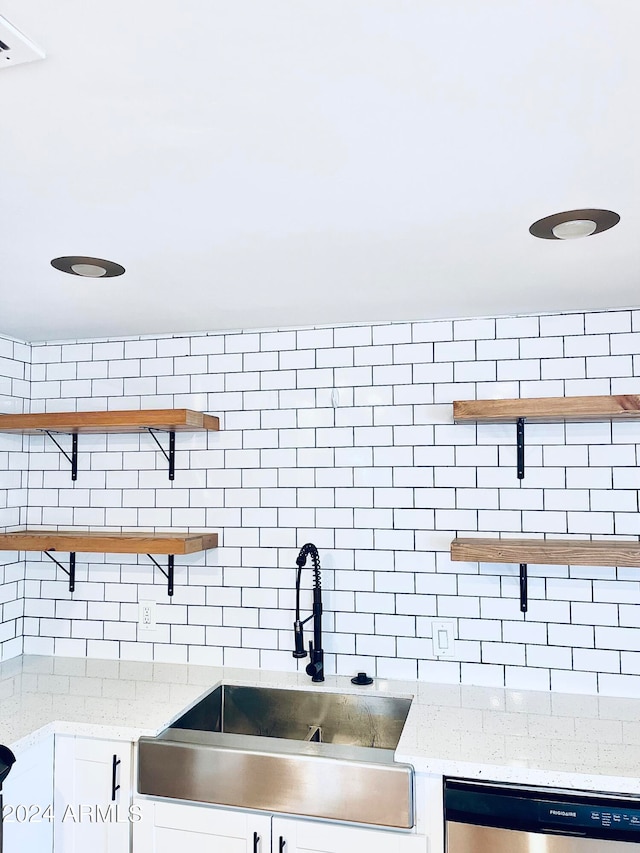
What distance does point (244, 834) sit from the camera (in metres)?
1.94

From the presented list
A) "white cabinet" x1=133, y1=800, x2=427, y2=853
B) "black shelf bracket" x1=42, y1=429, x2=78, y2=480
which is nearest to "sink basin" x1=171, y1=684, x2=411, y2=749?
"white cabinet" x1=133, y1=800, x2=427, y2=853

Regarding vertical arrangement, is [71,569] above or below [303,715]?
above

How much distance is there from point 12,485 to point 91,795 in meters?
1.35

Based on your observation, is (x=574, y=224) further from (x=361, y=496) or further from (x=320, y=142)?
(x=361, y=496)

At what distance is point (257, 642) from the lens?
266cm

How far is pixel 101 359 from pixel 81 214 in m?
1.46

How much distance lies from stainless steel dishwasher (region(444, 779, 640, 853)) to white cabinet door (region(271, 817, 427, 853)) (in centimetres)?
12

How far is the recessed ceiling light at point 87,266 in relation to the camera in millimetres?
1867

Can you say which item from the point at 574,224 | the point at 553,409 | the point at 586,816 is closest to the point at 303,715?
the point at 586,816

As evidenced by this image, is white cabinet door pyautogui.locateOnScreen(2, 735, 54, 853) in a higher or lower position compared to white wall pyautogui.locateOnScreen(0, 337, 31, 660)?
lower

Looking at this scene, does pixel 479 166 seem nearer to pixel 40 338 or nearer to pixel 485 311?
pixel 485 311

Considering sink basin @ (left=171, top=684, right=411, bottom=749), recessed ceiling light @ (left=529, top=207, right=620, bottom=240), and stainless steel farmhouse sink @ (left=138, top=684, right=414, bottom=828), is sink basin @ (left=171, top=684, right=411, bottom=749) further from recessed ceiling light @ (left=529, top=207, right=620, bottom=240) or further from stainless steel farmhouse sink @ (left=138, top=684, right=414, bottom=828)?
recessed ceiling light @ (left=529, top=207, right=620, bottom=240)

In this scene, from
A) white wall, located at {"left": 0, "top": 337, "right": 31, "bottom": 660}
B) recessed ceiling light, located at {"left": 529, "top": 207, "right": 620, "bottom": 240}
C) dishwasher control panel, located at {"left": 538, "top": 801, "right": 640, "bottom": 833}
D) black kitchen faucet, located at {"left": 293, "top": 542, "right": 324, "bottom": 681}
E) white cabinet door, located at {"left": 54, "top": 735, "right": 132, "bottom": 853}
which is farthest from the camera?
white wall, located at {"left": 0, "top": 337, "right": 31, "bottom": 660}

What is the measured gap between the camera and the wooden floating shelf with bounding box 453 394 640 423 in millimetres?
2145
